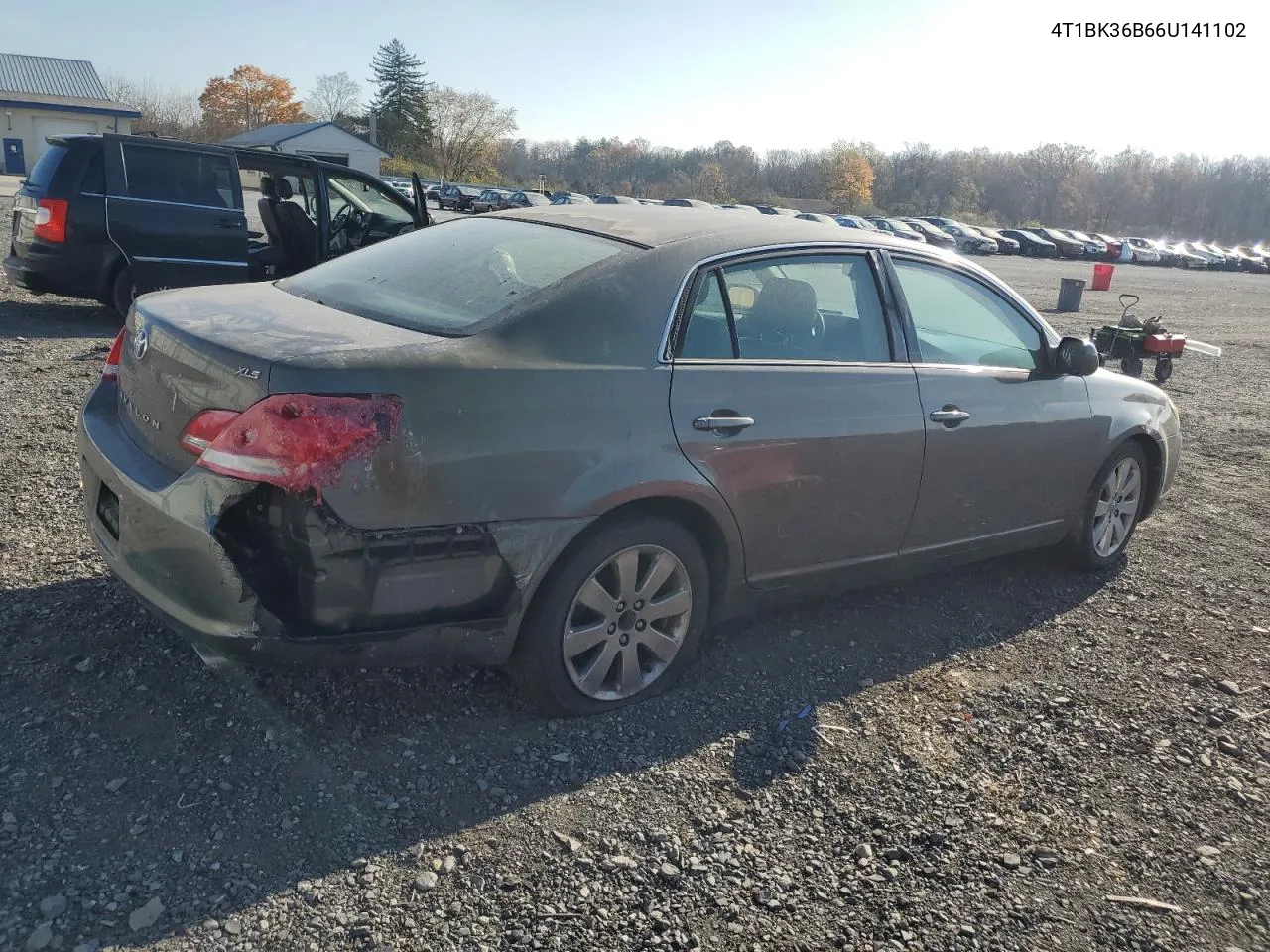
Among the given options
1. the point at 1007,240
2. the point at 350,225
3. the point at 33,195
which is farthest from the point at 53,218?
the point at 1007,240

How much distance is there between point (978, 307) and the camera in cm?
447

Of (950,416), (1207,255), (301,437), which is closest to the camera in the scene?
(301,437)

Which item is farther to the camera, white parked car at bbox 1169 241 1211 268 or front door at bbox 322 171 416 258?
white parked car at bbox 1169 241 1211 268

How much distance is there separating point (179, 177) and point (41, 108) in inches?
2673

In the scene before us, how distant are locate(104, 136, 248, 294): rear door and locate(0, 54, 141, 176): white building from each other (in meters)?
61.6

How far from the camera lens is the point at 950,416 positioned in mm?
4027

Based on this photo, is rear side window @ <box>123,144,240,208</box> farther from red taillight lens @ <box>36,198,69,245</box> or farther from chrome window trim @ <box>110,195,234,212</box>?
red taillight lens @ <box>36,198,69,245</box>

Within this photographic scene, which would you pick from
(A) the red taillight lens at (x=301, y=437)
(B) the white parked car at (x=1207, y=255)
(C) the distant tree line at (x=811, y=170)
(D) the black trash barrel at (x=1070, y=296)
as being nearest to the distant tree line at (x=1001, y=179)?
(C) the distant tree line at (x=811, y=170)

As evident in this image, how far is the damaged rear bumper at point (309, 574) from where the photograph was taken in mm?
2686

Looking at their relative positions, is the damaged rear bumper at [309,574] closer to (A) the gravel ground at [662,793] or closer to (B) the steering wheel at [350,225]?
(A) the gravel ground at [662,793]

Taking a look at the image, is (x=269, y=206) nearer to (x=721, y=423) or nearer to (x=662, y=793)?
(x=721, y=423)

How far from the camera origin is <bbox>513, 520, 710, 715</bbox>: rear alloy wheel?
3109 mm

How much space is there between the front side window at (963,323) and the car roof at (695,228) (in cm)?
19

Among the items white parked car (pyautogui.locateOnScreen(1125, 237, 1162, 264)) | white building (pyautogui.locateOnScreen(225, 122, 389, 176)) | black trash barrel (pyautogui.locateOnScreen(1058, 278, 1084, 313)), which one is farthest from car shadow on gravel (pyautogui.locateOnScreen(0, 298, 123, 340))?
white parked car (pyautogui.locateOnScreen(1125, 237, 1162, 264))
